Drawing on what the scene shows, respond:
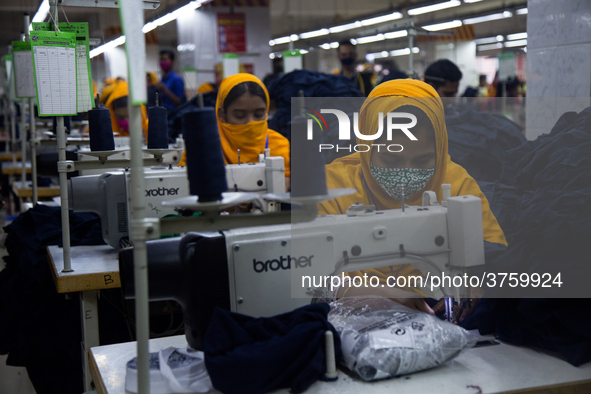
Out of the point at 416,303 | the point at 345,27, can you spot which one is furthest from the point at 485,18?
the point at 416,303

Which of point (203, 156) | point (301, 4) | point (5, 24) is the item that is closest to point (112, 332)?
point (203, 156)

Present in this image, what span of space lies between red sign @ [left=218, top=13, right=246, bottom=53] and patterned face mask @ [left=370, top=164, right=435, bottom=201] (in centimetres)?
772

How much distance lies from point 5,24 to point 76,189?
1166 cm

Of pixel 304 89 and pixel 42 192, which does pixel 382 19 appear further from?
pixel 42 192

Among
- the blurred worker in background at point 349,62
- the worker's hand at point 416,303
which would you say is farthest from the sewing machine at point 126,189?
the blurred worker in background at point 349,62

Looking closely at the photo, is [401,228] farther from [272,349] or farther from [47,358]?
[47,358]

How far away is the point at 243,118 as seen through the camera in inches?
118

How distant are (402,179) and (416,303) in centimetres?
36

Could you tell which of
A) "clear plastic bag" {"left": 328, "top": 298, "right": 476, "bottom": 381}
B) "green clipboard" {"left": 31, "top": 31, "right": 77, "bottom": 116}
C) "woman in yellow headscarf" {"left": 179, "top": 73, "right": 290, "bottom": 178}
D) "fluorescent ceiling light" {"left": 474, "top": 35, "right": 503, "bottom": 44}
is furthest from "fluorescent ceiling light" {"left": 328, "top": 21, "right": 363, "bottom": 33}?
"clear plastic bag" {"left": 328, "top": 298, "right": 476, "bottom": 381}

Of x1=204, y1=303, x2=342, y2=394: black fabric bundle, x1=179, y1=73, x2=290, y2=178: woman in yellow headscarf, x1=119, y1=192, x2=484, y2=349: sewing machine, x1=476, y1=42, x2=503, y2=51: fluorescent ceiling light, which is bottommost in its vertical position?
x1=204, y1=303, x2=342, y2=394: black fabric bundle

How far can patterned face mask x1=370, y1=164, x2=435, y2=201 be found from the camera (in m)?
1.60

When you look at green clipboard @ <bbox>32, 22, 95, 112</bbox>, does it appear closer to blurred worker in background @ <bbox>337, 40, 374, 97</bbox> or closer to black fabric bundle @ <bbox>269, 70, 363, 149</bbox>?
Result: black fabric bundle @ <bbox>269, 70, 363, 149</bbox>

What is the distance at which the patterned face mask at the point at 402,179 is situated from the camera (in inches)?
62.9

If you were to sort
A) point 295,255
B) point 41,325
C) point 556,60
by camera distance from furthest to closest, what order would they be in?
point 556,60
point 41,325
point 295,255
